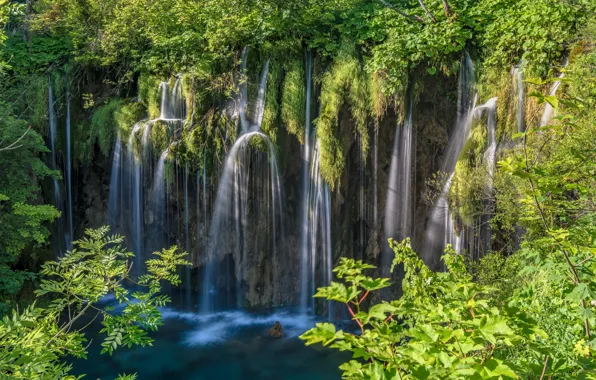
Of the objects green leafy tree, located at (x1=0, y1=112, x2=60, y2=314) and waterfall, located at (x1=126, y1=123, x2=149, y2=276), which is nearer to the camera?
green leafy tree, located at (x1=0, y1=112, x2=60, y2=314)

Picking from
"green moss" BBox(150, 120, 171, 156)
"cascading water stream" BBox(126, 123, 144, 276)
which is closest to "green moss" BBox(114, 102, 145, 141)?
"cascading water stream" BBox(126, 123, 144, 276)

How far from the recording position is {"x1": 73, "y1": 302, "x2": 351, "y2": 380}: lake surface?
7711mm

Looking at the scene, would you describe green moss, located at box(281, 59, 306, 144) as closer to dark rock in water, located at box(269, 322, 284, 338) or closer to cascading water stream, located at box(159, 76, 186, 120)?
cascading water stream, located at box(159, 76, 186, 120)

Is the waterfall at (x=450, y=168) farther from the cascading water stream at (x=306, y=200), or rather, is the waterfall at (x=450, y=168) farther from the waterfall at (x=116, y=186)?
the waterfall at (x=116, y=186)

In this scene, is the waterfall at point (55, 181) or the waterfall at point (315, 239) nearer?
the waterfall at point (315, 239)

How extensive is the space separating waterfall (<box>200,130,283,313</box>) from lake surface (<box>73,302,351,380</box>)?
1.03 m

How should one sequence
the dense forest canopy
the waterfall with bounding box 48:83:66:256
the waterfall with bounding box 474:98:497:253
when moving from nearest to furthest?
1. the dense forest canopy
2. the waterfall with bounding box 474:98:497:253
3. the waterfall with bounding box 48:83:66:256

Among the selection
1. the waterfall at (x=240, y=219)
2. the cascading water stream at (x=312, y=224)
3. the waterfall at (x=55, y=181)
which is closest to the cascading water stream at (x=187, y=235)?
the waterfall at (x=240, y=219)

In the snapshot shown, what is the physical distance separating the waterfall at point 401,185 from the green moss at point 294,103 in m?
2.21

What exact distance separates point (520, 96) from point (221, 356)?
7676mm

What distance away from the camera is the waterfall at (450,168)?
27.6 feet

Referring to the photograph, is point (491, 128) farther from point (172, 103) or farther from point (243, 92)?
point (172, 103)

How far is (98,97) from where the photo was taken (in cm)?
1146

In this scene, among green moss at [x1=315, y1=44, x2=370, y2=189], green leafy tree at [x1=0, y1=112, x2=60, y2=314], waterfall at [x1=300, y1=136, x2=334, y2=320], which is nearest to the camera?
green leafy tree at [x1=0, y1=112, x2=60, y2=314]
